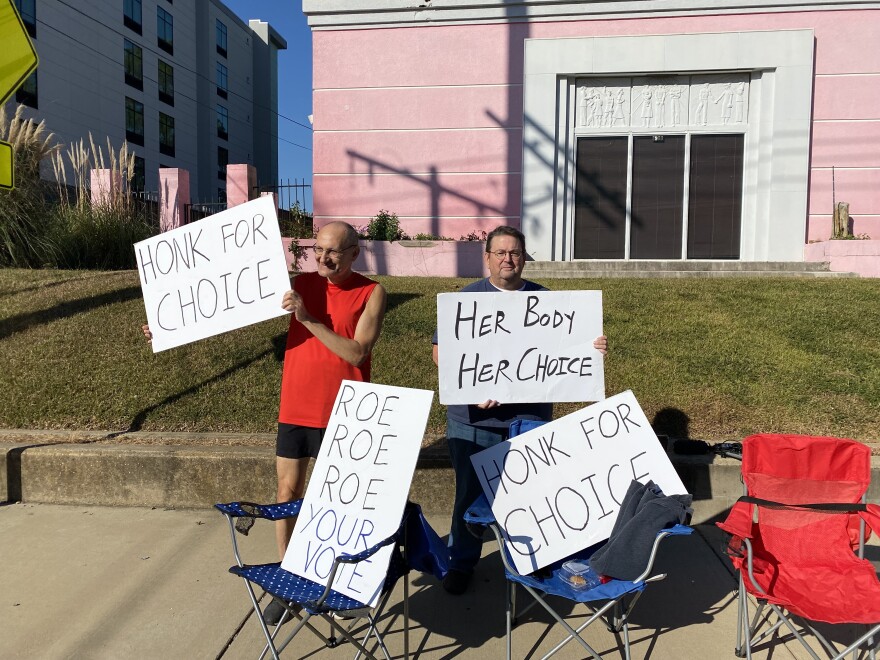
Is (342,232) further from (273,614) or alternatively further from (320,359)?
(273,614)

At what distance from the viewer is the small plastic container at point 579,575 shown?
9.03 ft

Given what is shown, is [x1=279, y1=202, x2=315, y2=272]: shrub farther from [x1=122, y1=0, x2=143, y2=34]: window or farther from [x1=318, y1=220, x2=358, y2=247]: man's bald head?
[x1=122, y1=0, x2=143, y2=34]: window

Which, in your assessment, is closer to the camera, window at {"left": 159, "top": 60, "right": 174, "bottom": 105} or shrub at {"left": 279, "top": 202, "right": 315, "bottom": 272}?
shrub at {"left": 279, "top": 202, "right": 315, "bottom": 272}

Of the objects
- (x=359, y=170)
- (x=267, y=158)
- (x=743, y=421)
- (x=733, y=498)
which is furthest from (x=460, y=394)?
(x=267, y=158)

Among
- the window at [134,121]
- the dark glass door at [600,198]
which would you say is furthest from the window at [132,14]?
the dark glass door at [600,198]

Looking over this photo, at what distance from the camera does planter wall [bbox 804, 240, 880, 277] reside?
10.1 m

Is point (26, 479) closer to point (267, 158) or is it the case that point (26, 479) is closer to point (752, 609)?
point (752, 609)

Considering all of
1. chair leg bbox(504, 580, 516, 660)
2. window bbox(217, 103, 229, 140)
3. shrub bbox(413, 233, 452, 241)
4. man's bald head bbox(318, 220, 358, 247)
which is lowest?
chair leg bbox(504, 580, 516, 660)

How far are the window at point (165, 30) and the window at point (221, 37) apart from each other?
17.1 feet

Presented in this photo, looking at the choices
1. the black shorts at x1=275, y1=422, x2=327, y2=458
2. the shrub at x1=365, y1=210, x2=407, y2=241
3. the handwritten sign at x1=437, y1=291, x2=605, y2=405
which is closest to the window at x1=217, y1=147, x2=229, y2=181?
the shrub at x1=365, y1=210, x2=407, y2=241

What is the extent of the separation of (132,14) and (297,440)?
39.4m

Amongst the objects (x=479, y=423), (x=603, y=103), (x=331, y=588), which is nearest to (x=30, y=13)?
(x=603, y=103)

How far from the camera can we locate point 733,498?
4.29 meters

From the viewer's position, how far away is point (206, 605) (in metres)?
3.13
